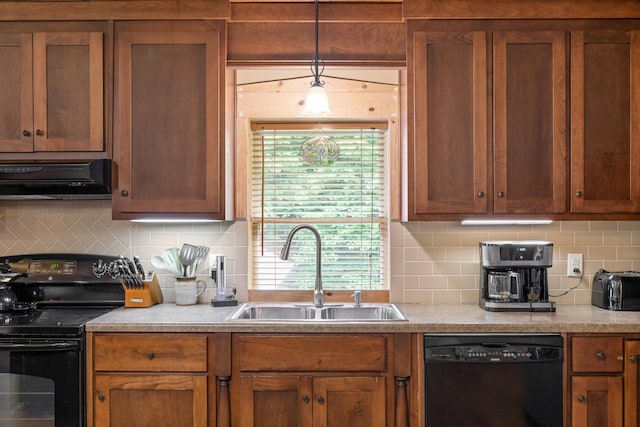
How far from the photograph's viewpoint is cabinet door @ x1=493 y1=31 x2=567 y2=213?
2119 millimetres

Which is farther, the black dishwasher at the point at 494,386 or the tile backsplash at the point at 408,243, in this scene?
the tile backsplash at the point at 408,243

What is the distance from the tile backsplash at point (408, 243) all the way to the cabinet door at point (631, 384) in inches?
21.9

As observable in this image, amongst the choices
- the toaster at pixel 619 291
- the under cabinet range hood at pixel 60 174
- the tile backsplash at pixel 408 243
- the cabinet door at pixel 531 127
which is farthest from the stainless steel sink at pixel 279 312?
the toaster at pixel 619 291

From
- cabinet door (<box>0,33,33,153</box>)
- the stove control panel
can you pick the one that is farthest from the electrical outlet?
cabinet door (<box>0,33,33,153</box>)

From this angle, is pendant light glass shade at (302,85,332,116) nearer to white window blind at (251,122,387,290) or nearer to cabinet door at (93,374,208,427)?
white window blind at (251,122,387,290)

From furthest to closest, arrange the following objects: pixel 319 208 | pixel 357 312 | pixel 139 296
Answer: pixel 319 208 → pixel 357 312 → pixel 139 296

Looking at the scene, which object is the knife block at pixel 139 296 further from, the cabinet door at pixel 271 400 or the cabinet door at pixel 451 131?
the cabinet door at pixel 451 131

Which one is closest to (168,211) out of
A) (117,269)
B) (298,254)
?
(117,269)

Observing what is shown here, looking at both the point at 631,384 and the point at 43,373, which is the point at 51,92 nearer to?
the point at 43,373

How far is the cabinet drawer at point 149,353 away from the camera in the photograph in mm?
1912

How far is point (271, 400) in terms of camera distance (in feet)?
6.26

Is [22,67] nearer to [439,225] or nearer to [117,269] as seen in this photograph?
[117,269]

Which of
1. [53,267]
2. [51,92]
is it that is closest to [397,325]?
[53,267]

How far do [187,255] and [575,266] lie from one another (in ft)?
6.65
